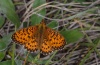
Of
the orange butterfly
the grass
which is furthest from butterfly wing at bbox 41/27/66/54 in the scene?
the grass

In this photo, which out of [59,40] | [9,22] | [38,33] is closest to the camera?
[59,40]

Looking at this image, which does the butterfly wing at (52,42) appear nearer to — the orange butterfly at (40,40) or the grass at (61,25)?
the orange butterfly at (40,40)

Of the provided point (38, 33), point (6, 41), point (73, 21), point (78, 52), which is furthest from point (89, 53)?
point (6, 41)

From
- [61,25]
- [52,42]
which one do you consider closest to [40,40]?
[52,42]

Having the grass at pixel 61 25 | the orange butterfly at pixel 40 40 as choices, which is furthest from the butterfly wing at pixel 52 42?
the grass at pixel 61 25

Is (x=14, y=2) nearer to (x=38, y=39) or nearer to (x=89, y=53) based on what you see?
(x=38, y=39)

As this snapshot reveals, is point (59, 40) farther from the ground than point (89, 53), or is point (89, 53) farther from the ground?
point (59, 40)

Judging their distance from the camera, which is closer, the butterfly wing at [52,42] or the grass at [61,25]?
the butterfly wing at [52,42]
